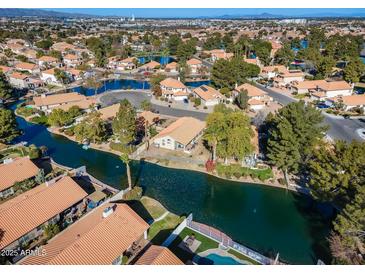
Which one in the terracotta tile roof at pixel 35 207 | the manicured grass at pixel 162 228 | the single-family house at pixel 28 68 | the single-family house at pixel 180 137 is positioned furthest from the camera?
the single-family house at pixel 28 68

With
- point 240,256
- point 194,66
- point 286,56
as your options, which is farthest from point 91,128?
point 286,56

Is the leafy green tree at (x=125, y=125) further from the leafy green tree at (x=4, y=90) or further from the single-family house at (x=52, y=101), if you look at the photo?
the leafy green tree at (x=4, y=90)

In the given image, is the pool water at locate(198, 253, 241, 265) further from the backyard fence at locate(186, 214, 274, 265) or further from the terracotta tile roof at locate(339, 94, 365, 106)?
the terracotta tile roof at locate(339, 94, 365, 106)

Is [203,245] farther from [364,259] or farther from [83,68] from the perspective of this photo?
[83,68]

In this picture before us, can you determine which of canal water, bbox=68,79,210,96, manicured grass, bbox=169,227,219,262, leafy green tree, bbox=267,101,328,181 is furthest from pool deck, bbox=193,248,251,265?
canal water, bbox=68,79,210,96

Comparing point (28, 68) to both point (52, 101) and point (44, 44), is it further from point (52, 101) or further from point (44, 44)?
point (52, 101)

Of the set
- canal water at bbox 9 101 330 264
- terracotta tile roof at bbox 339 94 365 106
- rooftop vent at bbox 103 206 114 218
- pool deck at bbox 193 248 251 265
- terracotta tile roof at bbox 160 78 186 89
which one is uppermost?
rooftop vent at bbox 103 206 114 218

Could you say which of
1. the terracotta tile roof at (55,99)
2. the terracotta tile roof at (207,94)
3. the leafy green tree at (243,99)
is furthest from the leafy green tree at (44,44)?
the leafy green tree at (243,99)
